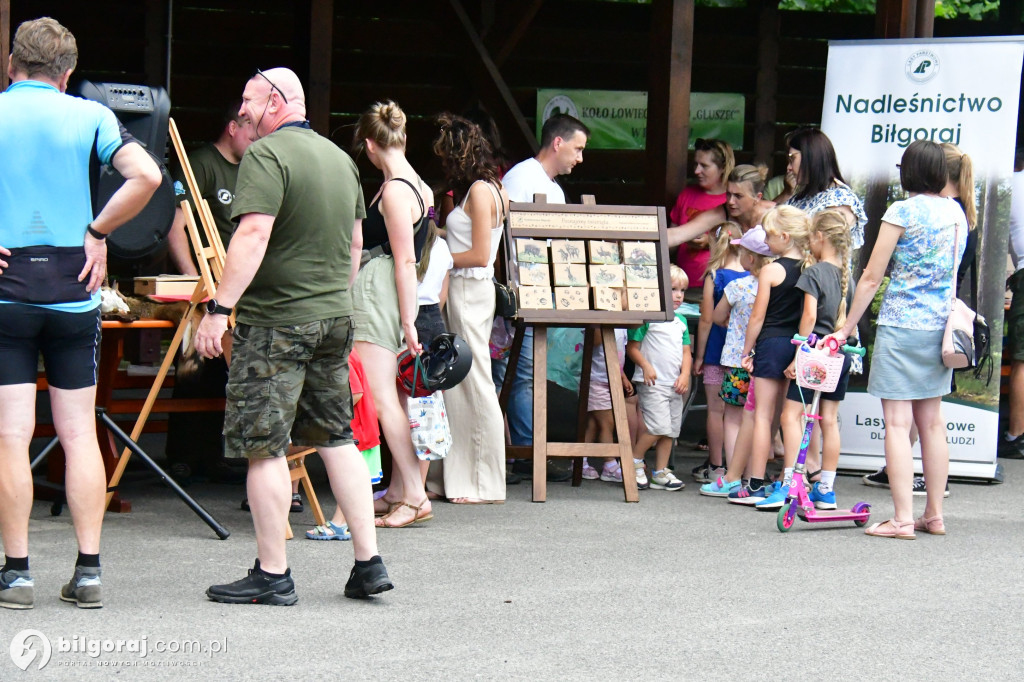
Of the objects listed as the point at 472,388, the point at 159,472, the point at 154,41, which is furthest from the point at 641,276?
the point at 154,41

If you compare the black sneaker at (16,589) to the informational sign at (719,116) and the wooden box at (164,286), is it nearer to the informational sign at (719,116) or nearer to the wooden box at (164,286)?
the wooden box at (164,286)

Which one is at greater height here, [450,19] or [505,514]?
[450,19]

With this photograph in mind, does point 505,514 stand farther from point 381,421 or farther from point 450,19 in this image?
point 450,19

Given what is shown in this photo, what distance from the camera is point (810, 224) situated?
20.8 feet

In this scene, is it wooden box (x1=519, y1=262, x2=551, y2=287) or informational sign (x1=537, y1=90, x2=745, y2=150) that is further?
informational sign (x1=537, y1=90, x2=745, y2=150)

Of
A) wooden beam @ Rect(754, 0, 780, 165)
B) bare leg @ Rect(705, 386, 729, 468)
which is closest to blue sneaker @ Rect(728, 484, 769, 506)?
bare leg @ Rect(705, 386, 729, 468)

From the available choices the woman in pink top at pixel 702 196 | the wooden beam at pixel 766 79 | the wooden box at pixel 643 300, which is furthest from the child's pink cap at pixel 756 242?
the wooden beam at pixel 766 79

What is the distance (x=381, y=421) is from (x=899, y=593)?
227cm

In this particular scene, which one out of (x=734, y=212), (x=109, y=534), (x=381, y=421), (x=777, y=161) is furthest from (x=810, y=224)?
(x=777, y=161)

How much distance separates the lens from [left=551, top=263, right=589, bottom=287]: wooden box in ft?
21.7

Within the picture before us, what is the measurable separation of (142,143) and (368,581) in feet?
7.29

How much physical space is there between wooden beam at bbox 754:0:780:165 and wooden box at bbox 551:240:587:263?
5472mm

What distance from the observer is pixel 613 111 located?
11555 millimetres

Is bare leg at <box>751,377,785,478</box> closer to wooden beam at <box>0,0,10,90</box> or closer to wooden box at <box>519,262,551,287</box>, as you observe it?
wooden box at <box>519,262,551,287</box>
